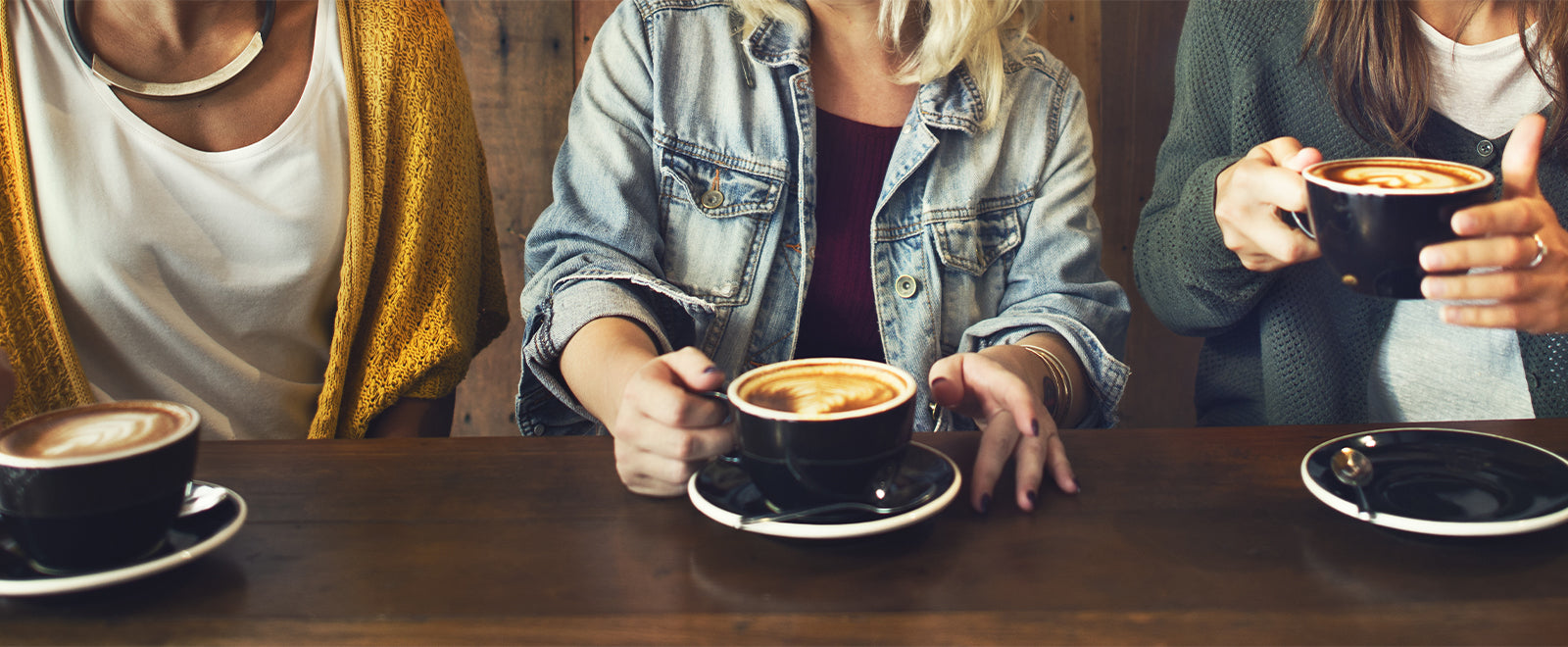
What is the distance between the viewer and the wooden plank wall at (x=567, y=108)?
186 centimetres

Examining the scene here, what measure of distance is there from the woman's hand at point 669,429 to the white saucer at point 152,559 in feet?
0.91

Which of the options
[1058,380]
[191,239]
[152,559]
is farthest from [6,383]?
[1058,380]

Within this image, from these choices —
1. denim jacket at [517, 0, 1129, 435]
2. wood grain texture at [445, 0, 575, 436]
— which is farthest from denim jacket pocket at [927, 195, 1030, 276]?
wood grain texture at [445, 0, 575, 436]

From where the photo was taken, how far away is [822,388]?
77 cm

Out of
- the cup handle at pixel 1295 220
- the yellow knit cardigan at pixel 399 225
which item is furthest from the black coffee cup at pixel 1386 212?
the yellow knit cardigan at pixel 399 225

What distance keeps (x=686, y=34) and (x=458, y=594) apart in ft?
2.83

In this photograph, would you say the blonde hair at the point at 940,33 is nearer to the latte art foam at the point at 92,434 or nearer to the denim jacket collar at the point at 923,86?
the denim jacket collar at the point at 923,86

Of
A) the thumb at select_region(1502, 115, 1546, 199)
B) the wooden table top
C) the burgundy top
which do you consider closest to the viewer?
the wooden table top

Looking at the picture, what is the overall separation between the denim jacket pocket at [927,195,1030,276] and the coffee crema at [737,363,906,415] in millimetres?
562

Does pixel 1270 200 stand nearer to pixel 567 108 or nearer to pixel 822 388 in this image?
pixel 822 388

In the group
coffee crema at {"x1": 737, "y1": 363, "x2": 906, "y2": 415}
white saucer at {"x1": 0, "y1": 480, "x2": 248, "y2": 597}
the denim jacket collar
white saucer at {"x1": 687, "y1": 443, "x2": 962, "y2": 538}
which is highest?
the denim jacket collar

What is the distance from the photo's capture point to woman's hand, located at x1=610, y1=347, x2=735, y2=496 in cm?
80

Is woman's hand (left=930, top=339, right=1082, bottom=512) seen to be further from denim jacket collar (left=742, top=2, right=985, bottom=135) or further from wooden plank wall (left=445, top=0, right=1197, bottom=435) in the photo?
wooden plank wall (left=445, top=0, right=1197, bottom=435)

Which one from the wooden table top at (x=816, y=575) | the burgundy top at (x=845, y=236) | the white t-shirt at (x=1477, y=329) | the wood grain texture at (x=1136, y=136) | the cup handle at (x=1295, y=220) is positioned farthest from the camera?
the wood grain texture at (x=1136, y=136)
